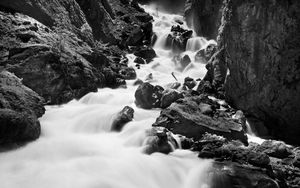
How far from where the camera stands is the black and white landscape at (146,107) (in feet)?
41.9

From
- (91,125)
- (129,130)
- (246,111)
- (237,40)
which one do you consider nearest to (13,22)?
(91,125)

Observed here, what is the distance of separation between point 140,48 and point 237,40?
13461 mm

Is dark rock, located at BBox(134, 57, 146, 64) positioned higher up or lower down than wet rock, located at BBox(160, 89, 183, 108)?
higher up

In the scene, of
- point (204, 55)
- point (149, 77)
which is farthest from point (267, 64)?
point (204, 55)

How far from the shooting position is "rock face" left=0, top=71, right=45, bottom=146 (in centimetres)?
1372

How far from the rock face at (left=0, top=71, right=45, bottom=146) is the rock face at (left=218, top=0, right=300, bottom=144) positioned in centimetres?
1087

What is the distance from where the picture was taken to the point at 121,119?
1720 cm

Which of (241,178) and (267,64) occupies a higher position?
(267,64)

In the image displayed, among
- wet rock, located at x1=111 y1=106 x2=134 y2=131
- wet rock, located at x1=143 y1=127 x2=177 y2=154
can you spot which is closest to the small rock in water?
wet rock, located at x1=111 y1=106 x2=134 y2=131

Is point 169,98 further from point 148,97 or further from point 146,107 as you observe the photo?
point 146,107

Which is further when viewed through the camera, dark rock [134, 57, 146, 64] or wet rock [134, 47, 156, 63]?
wet rock [134, 47, 156, 63]

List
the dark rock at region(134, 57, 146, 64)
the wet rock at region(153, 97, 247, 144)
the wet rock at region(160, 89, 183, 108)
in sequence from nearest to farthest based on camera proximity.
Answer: the wet rock at region(153, 97, 247, 144) < the wet rock at region(160, 89, 183, 108) < the dark rock at region(134, 57, 146, 64)

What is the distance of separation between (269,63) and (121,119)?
800 centimetres

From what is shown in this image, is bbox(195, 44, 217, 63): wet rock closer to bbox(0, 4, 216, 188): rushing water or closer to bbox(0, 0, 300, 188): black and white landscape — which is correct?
bbox(0, 0, 300, 188): black and white landscape
